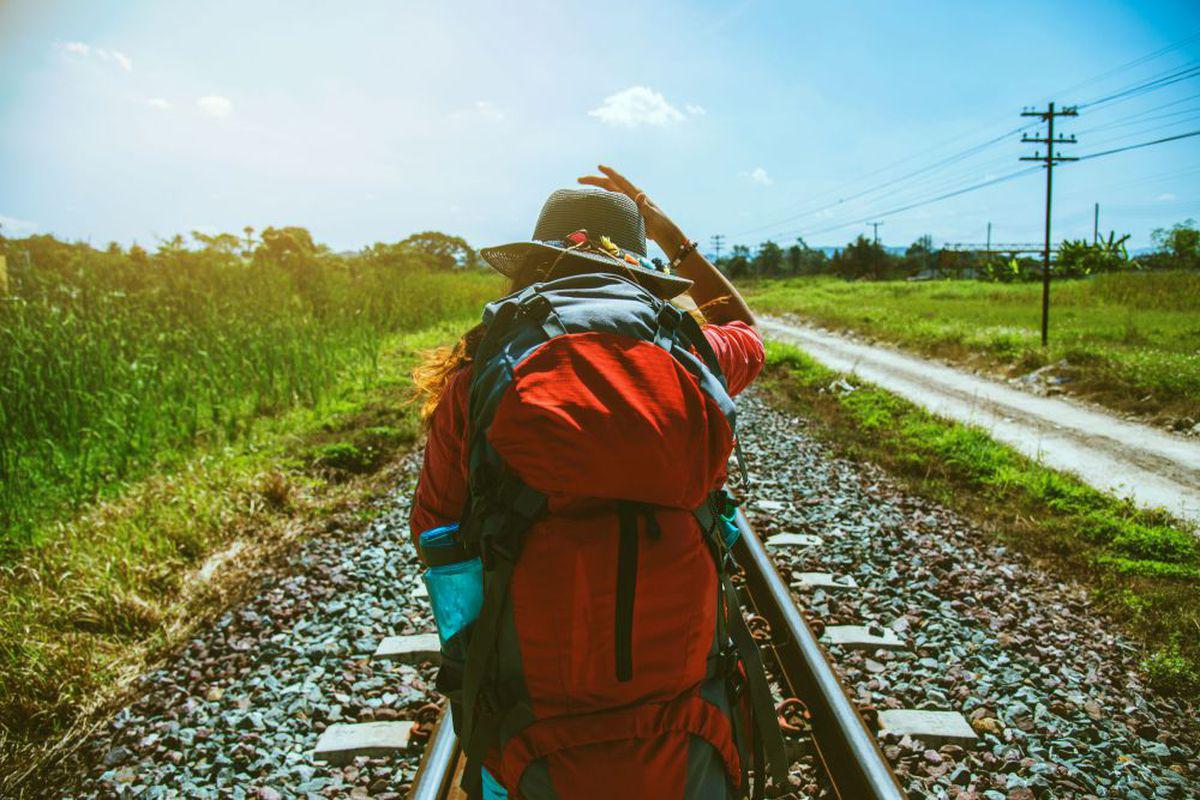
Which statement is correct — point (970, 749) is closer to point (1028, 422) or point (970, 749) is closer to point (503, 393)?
point (503, 393)

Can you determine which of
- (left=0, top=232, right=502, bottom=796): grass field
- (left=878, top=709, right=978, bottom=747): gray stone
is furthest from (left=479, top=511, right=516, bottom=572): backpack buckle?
(left=0, top=232, right=502, bottom=796): grass field

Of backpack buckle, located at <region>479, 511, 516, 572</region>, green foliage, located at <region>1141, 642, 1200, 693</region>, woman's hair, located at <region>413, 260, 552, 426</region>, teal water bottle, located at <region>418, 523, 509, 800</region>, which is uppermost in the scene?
woman's hair, located at <region>413, 260, 552, 426</region>

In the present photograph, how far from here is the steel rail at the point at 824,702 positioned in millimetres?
2154

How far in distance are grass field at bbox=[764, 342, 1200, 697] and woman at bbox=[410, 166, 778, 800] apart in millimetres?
2896

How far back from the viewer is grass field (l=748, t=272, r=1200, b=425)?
9.33 m

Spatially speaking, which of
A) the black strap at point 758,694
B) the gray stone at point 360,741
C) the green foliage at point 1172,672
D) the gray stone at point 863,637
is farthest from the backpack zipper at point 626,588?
the green foliage at point 1172,672

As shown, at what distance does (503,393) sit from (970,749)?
7.74 ft

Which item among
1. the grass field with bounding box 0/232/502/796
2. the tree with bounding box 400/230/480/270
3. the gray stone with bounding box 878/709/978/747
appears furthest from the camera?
the tree with bounding box 400/230/480/270

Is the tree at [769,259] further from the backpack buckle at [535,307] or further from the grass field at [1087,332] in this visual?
the backpack buckle at [535,307]

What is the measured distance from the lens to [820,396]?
31.2 feet

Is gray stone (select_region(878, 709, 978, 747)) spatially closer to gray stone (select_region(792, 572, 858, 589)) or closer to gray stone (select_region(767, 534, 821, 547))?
gray stone (select_region(792, 572, 858, 589))

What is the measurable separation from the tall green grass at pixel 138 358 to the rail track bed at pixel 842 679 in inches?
97.8

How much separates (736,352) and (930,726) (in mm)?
1820

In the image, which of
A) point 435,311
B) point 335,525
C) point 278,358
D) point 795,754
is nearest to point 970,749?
point 795,754
